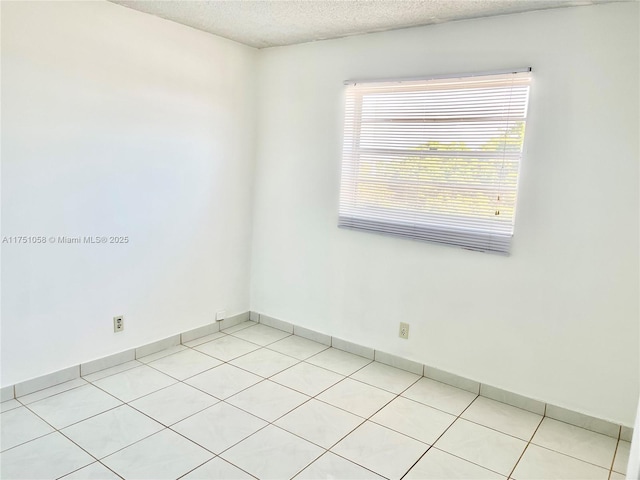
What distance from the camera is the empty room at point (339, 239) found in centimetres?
237

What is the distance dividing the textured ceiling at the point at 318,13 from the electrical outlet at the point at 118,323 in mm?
2015

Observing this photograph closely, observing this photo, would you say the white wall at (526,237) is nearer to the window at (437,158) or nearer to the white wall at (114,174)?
the window at (437,158)

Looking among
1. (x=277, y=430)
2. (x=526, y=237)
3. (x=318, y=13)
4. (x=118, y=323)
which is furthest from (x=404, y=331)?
(x=318, y=13)

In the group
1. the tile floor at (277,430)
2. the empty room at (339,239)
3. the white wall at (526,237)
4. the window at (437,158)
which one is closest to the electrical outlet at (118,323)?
the empty room at (339,239)

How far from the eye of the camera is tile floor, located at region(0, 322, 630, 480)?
6.95 ft

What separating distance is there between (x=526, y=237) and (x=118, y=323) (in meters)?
2.69

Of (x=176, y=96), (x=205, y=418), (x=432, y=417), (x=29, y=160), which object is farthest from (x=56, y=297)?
(x=432, y=417)

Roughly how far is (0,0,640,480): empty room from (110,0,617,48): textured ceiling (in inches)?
0.9

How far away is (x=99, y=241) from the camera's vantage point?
115 inches

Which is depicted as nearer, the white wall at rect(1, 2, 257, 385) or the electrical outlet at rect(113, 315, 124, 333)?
the white wall at rect(1, 2, 257, 385)

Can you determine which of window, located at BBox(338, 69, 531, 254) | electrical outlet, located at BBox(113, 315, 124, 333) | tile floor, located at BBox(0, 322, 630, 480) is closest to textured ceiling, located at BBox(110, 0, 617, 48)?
window, located at BBox(338, 69, 531, 254)

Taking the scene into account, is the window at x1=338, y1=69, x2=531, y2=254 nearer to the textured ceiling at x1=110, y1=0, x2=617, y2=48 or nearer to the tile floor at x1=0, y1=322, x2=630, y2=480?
the textured ceiling at x1=110, y1=0, x2=617, y2=48

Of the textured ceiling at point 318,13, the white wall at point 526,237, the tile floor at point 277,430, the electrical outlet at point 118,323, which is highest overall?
the textured ceiling at point 318,13

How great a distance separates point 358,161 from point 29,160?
6.80 feet
